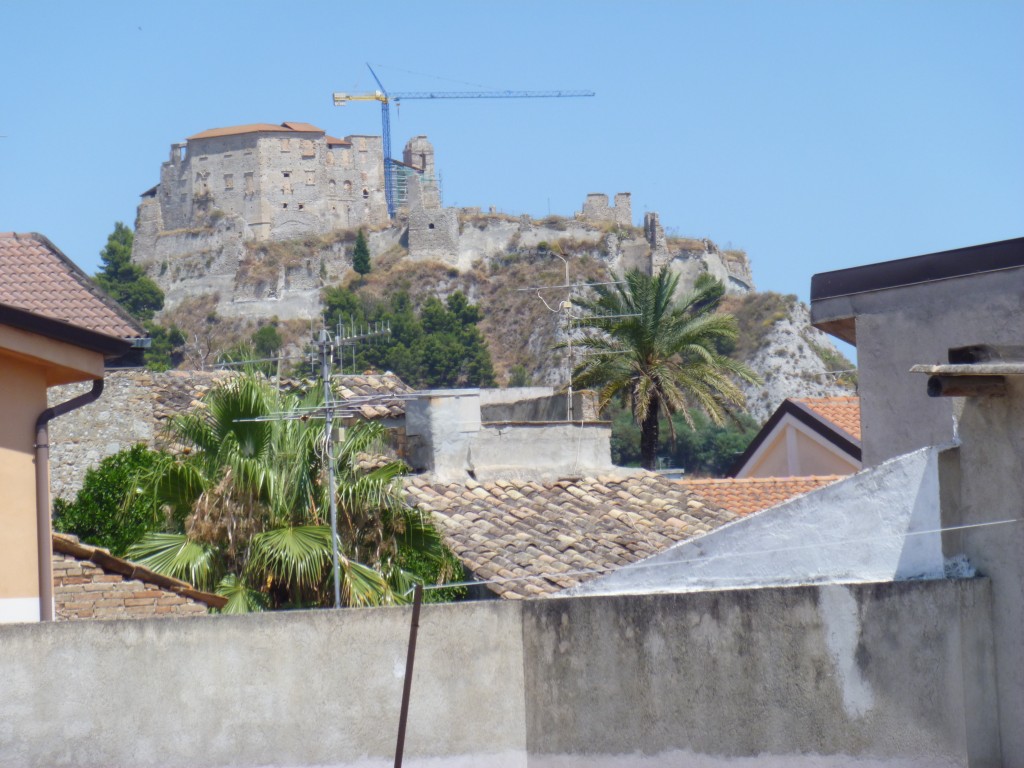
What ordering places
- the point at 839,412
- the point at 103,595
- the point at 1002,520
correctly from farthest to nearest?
1. the point at 839,412
2. the point at 103,595
3. the point at 1002,520

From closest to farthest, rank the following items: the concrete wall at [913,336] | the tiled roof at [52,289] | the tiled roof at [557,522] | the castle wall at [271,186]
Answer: the concrete wall at [913,336] < the tiled roof at [52,289] < the tiled roof at [557,522] < the castle wall at [271,186]

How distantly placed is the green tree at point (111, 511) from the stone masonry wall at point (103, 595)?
65.4 inches

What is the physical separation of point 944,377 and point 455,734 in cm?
263

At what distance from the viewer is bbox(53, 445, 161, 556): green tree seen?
12609 mm

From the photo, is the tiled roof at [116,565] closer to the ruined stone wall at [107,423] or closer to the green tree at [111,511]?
the green tree at [111,511]

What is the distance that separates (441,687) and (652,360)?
19994mm

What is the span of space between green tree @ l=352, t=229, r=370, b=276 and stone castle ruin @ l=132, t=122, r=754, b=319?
0.90m

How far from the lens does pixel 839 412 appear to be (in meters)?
20.1

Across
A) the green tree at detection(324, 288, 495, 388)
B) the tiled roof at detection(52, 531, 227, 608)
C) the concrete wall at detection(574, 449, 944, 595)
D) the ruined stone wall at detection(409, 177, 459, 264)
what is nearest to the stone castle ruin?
the ruined stone wall at detection(409, 177, 459, 264)

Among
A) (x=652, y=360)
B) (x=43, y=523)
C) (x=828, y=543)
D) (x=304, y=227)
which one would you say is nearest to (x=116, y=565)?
(x=43, y=523)

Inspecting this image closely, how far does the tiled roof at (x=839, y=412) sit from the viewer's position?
1936 centimetres

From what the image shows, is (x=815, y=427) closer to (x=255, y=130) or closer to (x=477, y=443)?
(x=477, y=443)

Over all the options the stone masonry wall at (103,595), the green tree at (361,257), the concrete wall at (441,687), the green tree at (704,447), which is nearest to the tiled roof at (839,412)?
the stone masonry wall at (103,595)

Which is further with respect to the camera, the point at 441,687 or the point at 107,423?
the point at 107,423
